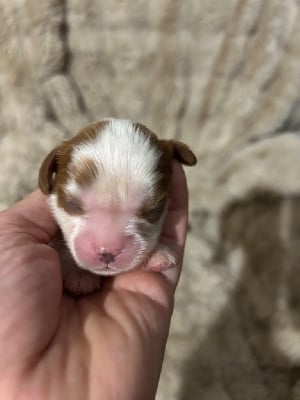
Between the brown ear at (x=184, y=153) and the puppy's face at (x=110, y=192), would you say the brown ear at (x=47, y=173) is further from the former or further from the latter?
the brown ear at (x=184, y=153)

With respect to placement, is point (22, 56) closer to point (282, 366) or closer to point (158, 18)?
point (158, 18)

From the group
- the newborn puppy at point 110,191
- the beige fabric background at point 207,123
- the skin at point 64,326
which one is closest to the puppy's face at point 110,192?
the newborn puppy at point 110,191

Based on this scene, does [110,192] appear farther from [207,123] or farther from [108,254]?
[207,123]

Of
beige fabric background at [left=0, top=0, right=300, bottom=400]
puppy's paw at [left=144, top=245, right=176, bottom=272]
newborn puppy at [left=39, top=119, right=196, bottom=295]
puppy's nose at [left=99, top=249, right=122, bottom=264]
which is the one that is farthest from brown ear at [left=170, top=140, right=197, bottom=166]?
beige fabric background at [left=0, top=0, right=300, bottom=400]

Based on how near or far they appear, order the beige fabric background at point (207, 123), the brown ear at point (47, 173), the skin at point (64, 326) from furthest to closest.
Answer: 1. the beige fabric background at point (207, 123)
2. the brown ear at point (47, 173)
3. the skin at point (64, 326)

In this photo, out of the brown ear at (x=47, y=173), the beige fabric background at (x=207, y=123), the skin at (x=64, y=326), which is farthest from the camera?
the beige fabric background at (x=207, y=123)

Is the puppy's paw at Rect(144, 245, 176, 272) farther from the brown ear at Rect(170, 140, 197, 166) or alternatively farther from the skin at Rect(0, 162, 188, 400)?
the brown ear at Rect(170, 140, 197, 166)

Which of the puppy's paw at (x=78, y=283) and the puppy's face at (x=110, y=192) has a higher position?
the puppy's face at (x=110, y=192)
